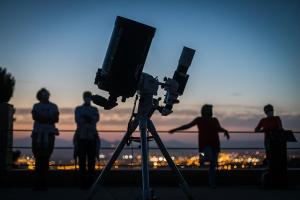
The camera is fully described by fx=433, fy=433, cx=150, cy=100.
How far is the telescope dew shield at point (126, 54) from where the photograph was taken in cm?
452

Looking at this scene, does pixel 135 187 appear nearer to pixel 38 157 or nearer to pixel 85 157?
pixel 85 157

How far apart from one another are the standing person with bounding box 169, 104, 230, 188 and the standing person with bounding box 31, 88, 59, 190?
261 cm

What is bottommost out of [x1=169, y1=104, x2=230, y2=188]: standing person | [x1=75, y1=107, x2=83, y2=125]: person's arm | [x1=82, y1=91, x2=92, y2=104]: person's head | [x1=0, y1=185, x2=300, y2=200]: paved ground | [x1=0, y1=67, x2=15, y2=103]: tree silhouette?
[x1=0, y1=185, x2=300, y2=200]: paved ground

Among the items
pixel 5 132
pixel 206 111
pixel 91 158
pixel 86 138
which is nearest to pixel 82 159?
pixel 91 158

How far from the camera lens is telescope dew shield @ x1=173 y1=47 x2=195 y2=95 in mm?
5094

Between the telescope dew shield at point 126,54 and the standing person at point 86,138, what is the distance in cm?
333

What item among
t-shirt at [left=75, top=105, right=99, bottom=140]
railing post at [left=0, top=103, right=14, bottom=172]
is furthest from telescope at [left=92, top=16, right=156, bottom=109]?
railing post at [left=0, top=103, right=14, bottom=172]

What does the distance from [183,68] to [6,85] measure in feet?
96.0

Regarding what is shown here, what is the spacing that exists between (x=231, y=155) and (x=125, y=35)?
16.4 ft

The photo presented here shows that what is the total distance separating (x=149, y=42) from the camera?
15.2 feet

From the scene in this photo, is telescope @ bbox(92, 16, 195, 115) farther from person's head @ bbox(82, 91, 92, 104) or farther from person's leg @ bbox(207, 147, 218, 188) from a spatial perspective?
person's leg @ bbox(207, 147, 218, 188)

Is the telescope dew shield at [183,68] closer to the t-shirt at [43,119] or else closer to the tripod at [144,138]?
the tripod at [144,138]

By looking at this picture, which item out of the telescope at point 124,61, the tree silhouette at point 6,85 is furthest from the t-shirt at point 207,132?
the tree silhouette at point 6,85

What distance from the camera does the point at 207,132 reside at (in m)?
8.39
